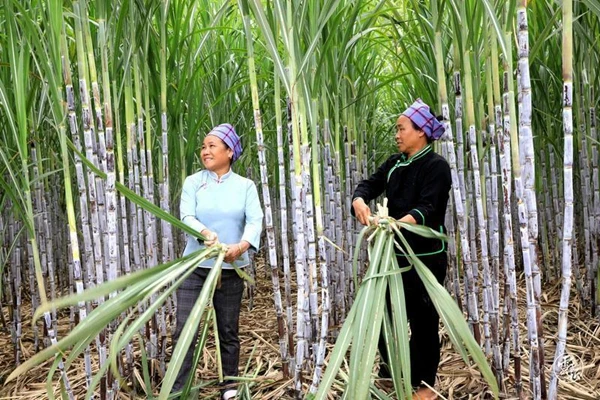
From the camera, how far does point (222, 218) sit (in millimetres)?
1605

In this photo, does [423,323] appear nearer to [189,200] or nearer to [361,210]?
[361,210]

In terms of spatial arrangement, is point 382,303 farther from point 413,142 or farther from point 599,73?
point 599,73

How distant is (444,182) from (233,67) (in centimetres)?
133

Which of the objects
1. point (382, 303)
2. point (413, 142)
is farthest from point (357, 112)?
point (382, 303)

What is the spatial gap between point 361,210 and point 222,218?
0.44 metres

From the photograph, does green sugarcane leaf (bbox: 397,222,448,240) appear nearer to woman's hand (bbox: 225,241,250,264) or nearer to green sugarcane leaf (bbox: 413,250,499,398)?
green sugarcane leaf (bbox: 413,250,499,398)

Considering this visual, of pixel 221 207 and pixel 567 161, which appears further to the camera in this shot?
pixel 221 207

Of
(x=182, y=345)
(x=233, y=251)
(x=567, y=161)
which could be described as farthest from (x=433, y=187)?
(x=182, y=345)

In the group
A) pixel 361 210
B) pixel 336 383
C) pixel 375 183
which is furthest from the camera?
pixel 375 183

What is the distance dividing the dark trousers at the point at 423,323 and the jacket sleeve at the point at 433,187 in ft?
0.53

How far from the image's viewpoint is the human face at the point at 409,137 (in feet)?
5.05

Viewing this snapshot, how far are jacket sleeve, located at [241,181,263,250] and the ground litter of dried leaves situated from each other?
41 cm

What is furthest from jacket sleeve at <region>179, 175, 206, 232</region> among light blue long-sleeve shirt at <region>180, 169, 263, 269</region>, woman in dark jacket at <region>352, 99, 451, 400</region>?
woman in dark jacket at <region>352, 99, 451, 400</region>

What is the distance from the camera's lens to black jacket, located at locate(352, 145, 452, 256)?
1475 mm
